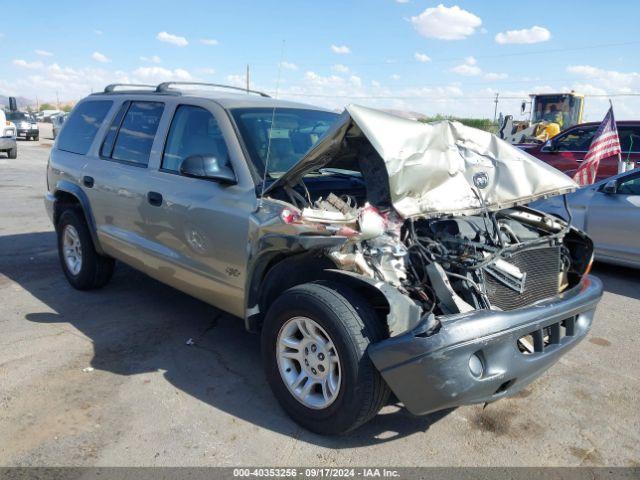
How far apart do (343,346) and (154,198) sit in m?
2.14

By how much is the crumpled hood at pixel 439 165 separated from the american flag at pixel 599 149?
566 centimetres

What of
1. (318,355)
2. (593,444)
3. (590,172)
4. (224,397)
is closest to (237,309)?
(224,397)

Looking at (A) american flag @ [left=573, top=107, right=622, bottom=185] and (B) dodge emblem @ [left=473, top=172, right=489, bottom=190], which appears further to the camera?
(A) american flag @ [left=573, top=107, right=622, bottom=185]

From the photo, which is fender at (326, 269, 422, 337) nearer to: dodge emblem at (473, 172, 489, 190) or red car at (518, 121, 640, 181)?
dodge emblem at (473, 172, 489, 190)

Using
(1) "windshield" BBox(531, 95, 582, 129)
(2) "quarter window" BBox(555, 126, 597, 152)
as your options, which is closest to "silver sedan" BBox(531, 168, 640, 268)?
(2) "quarter window" BBox(555, 126, 597, 152)

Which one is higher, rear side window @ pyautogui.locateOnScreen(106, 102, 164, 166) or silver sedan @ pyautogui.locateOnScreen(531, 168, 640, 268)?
Answer: rear side window @ pyautogui.locateOnScreen(106, 102, 164, 166)

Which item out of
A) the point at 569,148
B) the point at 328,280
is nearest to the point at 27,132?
the point at 569,148

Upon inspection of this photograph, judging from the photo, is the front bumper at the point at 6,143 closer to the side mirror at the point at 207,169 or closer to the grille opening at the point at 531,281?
the side mirror at the point at 207,169

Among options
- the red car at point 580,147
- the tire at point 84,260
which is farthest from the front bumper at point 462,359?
the red car at point 580,147

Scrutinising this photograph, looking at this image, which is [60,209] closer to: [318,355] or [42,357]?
[42,357]

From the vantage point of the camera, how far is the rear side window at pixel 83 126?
5.36 meters

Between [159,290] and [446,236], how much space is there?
3513 mm

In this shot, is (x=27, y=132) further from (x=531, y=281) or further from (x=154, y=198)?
(x=531, y=281)

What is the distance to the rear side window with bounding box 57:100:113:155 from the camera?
5.36 metres
